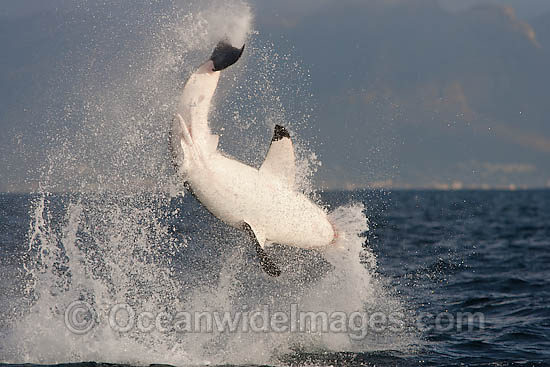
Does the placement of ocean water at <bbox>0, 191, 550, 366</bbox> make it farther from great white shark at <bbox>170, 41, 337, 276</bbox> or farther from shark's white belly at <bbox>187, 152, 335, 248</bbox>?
great white shark at <bbox>170, 41, 337, 276</bbox>

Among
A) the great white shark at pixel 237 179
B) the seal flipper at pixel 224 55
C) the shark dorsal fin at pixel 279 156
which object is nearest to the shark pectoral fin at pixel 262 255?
the great white shark at pixel 237 179

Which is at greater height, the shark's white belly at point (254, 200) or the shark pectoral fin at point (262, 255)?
the shark's white belly at point (254, 200)

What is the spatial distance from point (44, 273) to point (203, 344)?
351 centimetres

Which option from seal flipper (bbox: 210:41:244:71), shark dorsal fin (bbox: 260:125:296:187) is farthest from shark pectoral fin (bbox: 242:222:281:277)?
seal flipper (bbox: 210:41:244:71)

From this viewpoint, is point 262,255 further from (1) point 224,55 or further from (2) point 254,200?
(1) point 224,55

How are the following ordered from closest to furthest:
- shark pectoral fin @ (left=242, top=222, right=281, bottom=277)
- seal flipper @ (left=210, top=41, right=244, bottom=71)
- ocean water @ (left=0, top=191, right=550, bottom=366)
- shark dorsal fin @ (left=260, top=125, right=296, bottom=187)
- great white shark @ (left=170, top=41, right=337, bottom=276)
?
seal flipper @ (left=210, top=41, right=244, bottom=71) < great white shark @ (left=170, top=41, right=337, bottom=276) < shark pectoral fin @ (left=242, top=222, right=281, bottom=277) < shark dorsal fin @ (left=260, top=125, right=296, bottom=187) < ocean water @ (left=0, top=191, right=550, bottom=366)

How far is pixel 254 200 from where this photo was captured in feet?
31.6

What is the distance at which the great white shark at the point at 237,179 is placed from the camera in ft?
30.0

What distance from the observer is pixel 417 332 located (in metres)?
13.1

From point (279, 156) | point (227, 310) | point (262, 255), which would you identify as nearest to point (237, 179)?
point (279, 156)

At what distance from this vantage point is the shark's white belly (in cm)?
938

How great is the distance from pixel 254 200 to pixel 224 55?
2175mm

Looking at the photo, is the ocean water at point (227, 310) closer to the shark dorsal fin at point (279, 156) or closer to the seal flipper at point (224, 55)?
the shark dorsal fin at point (279, 156)

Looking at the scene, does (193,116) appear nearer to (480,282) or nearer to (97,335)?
(97,335)
